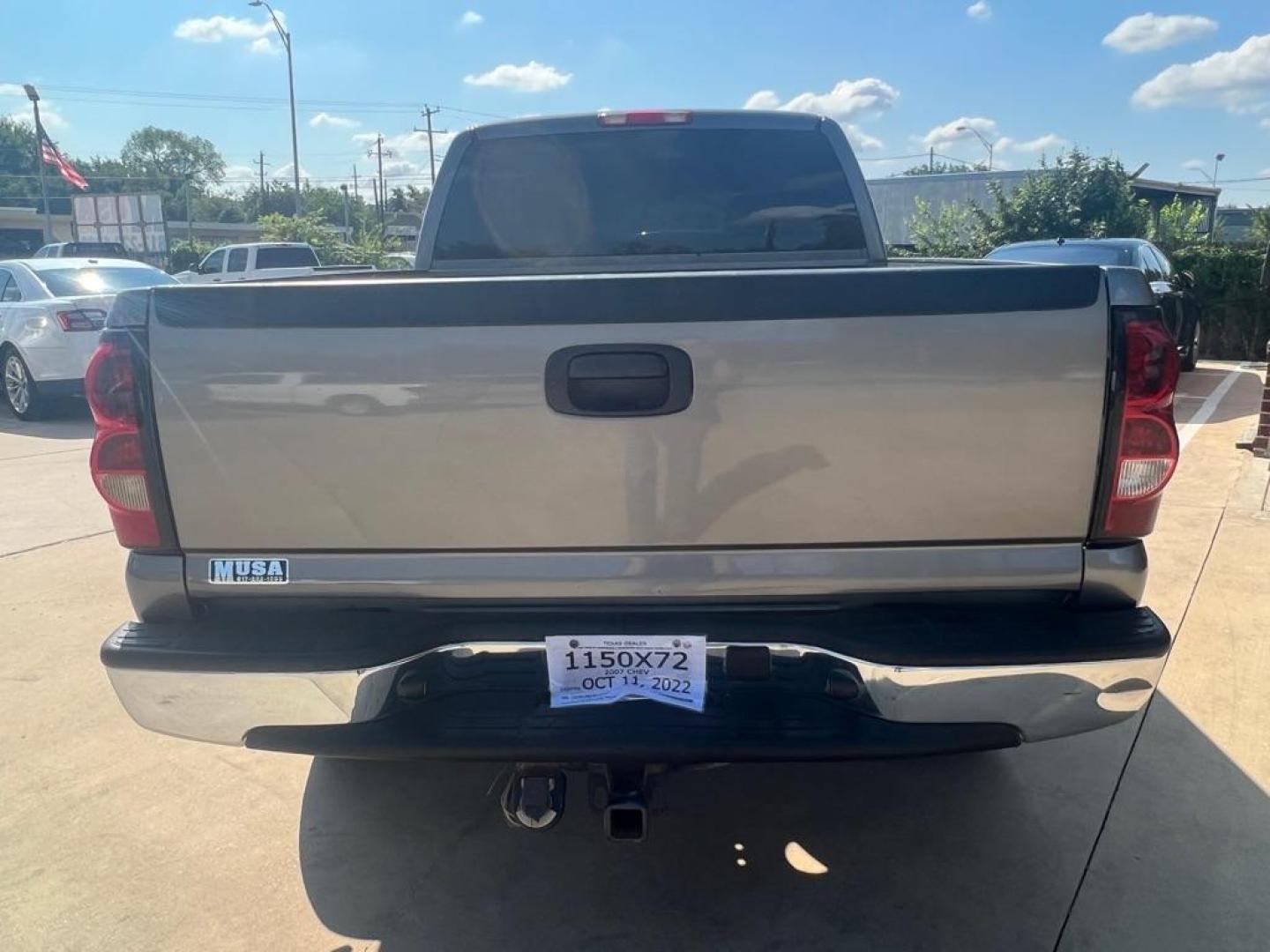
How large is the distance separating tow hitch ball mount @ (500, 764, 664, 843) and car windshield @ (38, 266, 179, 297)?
9.75m

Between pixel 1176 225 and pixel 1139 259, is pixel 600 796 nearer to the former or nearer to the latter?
pixel 1139 259

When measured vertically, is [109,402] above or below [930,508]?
above

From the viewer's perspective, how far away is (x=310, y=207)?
95.2 metres

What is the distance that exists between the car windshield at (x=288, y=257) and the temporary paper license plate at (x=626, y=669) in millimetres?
21016

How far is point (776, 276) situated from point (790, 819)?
5.67ft

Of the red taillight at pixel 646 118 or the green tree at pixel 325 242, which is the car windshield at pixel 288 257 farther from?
the red taillight at pixel 646 118

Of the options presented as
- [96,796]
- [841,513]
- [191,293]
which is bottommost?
[96,796]

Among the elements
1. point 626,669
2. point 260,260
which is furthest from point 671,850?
point 260,260

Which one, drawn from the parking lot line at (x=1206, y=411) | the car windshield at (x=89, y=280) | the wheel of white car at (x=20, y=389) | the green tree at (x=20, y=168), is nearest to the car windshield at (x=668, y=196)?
the parking lot line at (x=1206, y=411)

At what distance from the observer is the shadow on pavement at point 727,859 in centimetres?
255

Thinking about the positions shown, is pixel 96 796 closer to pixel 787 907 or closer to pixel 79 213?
pixel 787 907

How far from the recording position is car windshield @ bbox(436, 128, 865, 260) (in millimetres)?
4008

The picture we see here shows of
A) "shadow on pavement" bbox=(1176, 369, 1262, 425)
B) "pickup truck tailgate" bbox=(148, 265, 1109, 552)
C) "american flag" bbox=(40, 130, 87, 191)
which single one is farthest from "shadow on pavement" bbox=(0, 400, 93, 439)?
"american flag" bbox=(40, 130, 87, 191)

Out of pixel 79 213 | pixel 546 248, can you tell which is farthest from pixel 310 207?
pixel 546 248
